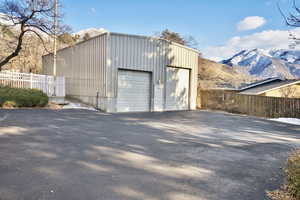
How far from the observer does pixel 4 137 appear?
15.7ft

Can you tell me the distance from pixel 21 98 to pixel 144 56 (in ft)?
23.0

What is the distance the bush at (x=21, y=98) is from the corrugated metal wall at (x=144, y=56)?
11.7 feet

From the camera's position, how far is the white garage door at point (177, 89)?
1355cm

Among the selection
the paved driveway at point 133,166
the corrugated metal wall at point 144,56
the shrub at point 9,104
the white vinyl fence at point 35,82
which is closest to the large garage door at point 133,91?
the corrugated metal wall at point 144,56

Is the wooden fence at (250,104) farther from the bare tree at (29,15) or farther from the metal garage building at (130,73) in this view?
the bare tree at (29,15)

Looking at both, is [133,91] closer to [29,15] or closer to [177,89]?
[177,89]

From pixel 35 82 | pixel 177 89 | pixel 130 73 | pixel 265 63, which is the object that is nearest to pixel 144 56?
pixel 130 73

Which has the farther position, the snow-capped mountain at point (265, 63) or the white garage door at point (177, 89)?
the snow-capped mountain at point (265, 63)

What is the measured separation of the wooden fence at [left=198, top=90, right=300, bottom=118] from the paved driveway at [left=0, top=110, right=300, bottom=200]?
6845 millimetres

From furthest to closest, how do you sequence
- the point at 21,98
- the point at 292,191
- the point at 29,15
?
the point at 29,15 → the point at 21,98 → the point at 292,191

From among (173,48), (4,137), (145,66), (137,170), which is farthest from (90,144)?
(173,48)

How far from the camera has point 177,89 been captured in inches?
555

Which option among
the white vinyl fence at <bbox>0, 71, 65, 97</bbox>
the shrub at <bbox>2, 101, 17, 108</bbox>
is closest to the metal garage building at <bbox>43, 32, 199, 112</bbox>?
the white vinyl fence at <bbox>0, 71, 65, 97</bbox>

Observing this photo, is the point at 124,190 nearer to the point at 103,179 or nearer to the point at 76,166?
the point at 103,179
